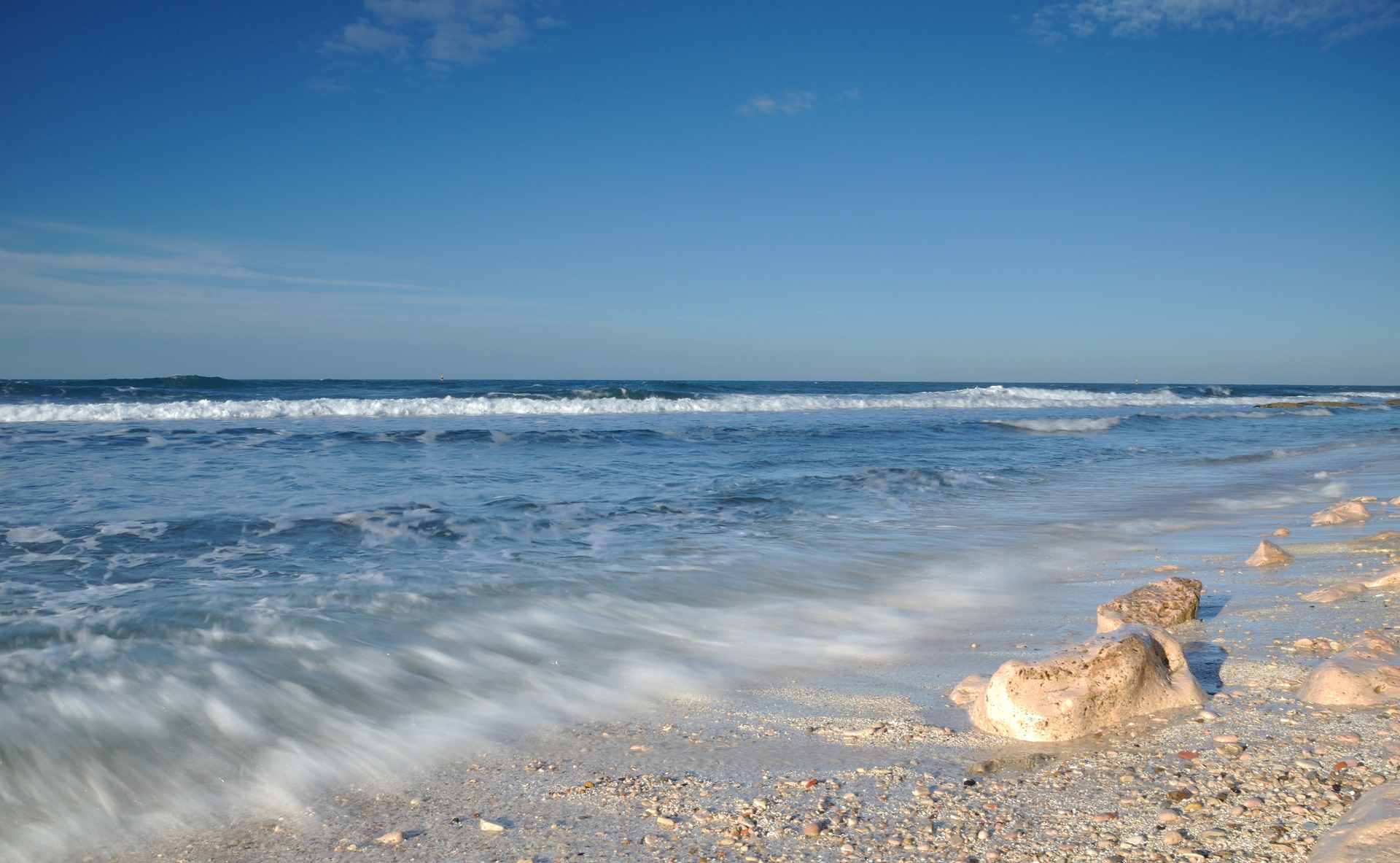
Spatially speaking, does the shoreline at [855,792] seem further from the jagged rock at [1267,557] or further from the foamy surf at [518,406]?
the foamy surf at [518,406]

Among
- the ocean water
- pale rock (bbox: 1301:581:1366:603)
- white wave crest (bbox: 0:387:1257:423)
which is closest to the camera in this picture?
the ocean water

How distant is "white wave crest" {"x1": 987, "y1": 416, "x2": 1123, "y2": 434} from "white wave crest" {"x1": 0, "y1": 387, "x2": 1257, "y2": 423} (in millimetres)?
6774

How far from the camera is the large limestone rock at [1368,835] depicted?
148 centimetres

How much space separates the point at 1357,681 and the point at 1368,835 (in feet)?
4.14

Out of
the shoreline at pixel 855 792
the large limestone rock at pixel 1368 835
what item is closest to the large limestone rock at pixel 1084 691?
the shoreline at pixel 855 792

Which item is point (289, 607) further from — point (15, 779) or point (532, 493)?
point (532, 493)

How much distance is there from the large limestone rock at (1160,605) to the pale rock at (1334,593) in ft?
2.21

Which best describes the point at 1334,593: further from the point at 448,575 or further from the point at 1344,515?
the point at 448,575

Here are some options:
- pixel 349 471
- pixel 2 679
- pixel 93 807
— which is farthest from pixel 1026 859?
pixel 349 471

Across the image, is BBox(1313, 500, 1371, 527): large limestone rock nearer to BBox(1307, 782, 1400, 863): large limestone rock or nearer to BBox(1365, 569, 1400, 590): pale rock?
BBox(1365, 569, 1400, 590): pale rock

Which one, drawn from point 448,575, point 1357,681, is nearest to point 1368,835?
point 1357,681

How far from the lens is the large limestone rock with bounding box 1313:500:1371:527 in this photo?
612 cm

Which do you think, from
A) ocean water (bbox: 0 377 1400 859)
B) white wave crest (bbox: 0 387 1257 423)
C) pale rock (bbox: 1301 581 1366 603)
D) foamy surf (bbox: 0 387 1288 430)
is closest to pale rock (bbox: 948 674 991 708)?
ocean water (bbox: 0 377 1400 859)

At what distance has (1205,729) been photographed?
2.40 meters
